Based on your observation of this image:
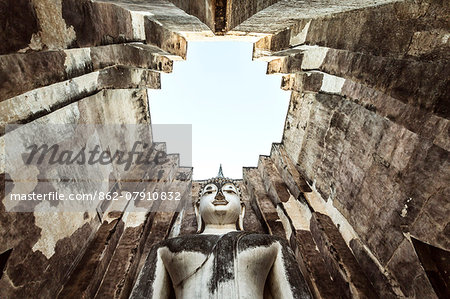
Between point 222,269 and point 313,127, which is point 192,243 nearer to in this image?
point 222,269

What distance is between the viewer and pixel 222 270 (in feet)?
8.21

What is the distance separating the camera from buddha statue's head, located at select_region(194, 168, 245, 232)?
3.62 metres

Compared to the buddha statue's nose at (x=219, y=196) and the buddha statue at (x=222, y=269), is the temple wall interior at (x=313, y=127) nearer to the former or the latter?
the buddha statue at (x=222, y=269)

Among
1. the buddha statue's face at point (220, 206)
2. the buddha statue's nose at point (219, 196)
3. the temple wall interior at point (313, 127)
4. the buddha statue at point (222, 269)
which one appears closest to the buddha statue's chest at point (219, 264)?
the buddha statue at point (222, 269)

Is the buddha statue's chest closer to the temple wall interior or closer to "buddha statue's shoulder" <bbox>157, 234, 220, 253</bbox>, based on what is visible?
"buddha statue's shoulder" <bbox>157, 234, 220, 253</bbox>

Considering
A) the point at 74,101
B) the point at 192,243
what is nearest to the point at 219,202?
the point at 192,243

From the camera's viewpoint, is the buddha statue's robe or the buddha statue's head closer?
the buddha statue's robe

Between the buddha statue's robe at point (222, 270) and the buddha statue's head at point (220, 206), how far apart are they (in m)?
0.71

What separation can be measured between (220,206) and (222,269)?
121cm

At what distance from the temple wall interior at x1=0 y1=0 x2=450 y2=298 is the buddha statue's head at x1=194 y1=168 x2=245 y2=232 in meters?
1.20

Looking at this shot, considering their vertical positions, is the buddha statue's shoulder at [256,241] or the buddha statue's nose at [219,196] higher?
the buddha statue's shoulder at [256,241]

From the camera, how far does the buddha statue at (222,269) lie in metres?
2.40

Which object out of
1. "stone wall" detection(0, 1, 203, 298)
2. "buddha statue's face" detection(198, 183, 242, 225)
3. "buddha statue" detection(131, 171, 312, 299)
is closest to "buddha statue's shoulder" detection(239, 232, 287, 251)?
"buddha statue" detection(131, 171, 312, 299)

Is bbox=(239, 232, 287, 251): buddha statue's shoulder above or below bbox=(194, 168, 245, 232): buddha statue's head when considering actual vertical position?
above
